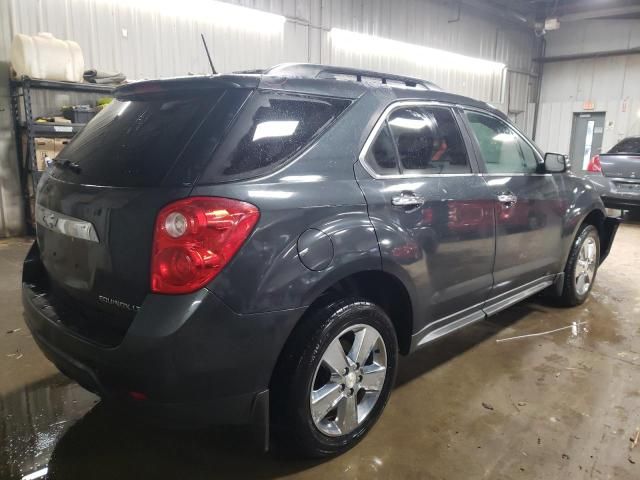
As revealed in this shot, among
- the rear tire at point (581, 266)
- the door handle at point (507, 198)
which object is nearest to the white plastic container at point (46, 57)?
the door handle at point (507, 198)

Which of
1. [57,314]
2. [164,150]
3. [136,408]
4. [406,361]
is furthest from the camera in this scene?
[406,361]

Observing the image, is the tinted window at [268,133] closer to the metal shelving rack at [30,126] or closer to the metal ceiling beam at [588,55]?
the metal shelving rack at [30,126]

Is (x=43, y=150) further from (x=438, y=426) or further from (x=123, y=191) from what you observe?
(x=438, y=426)

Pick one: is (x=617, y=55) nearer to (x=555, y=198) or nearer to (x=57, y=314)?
(x=555, y=198)

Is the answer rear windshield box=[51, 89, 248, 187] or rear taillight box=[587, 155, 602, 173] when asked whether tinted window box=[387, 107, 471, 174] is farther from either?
rear taillight box=[587, 155, 602, 173]

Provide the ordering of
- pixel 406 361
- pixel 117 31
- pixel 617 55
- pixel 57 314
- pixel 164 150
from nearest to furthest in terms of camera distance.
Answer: pixel 164 150 → pixel 57 314 → pixel 406 361 → pixel 117 31 → pixel 617 55

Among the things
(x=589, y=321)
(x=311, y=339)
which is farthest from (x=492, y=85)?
(x=311, y=339)

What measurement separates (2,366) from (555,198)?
354 cm

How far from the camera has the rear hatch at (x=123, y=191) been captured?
160cm

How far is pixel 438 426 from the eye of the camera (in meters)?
2.26

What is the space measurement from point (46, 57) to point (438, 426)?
5733mm

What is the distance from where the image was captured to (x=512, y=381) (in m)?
2.71

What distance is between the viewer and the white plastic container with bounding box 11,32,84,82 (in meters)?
5.50

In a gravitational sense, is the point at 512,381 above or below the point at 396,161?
below
